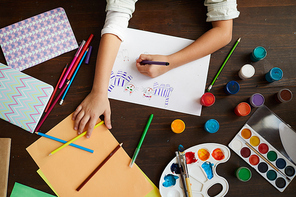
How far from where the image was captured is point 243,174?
0.69m

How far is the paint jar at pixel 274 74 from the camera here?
72 cm

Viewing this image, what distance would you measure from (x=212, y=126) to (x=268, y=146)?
0.21 m

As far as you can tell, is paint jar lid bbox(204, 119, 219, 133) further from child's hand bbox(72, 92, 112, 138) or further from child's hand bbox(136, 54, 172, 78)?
child's hand bbox(72, 92, 112, 138)

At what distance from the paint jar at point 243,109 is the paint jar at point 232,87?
51mm

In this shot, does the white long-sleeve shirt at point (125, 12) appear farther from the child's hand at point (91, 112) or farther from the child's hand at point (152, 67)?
the child's hand at point (91, 112)

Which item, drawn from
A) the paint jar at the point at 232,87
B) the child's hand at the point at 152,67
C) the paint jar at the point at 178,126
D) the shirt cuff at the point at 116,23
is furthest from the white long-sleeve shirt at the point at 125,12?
the paint jar at the point at 178,126

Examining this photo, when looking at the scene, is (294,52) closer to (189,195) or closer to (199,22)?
(199,22)

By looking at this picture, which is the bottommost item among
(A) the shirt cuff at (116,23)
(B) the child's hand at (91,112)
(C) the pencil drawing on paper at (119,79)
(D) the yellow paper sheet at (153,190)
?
(D) the yellow paper sheet at (153,190)

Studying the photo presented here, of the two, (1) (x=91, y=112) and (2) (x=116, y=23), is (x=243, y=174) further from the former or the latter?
(2) (x=116, y=23)

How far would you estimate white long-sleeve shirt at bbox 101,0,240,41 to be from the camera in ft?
2.32

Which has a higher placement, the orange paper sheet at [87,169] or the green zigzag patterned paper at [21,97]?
the green zigzag patterned paper at [21,97]

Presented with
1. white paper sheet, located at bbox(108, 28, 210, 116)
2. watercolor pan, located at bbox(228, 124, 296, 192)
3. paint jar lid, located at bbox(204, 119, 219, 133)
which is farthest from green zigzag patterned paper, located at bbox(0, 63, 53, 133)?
watercolor pan, located at bbox(228, 124, 296, 192)

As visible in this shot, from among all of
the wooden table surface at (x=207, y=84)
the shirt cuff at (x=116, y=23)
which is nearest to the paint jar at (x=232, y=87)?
the wooden table surface at (x=207, y=84)

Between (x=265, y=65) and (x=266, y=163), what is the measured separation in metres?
0.36
